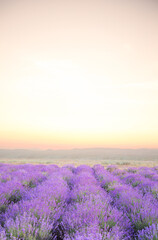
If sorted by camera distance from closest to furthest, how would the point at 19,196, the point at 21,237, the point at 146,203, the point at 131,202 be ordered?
the point at 21,237 → the point at 146,203 → the point at 131,202 → the point at 19,196

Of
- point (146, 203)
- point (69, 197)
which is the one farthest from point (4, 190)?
point (146, 203)

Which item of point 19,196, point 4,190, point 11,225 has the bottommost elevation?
point 19,196

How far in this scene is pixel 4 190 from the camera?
3.76 meters

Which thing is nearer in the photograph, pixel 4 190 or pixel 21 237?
pixel 21 237

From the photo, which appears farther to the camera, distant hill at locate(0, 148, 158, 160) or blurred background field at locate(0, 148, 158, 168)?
distant hill at locate(0, 148, 158, 160)

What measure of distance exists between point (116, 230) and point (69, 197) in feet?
6.53

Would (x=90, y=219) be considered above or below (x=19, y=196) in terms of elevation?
above

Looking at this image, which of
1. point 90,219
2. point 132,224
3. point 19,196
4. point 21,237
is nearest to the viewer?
point 21,237

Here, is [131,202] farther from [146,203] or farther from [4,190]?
[4,190]

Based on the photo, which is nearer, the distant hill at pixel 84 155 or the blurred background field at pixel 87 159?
the blurred background field at pixel 87 159

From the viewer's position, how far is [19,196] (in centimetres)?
399

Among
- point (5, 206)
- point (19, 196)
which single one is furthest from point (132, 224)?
point (19, 196)

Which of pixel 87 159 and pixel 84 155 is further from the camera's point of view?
pixel 84 155

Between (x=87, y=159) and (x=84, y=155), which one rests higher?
(x=87, y=159)
